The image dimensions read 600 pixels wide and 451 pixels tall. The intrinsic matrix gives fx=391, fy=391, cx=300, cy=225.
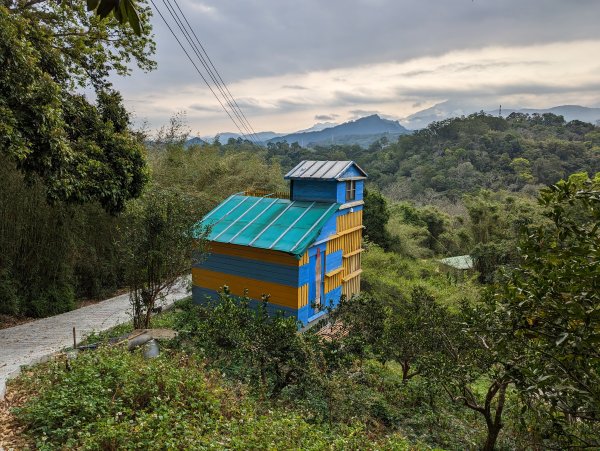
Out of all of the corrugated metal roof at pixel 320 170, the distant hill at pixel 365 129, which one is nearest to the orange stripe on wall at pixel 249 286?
the corrugated metal roof at pixel 320 170

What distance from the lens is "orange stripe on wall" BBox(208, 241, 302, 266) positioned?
9500 mm

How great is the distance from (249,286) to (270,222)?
1800 mm

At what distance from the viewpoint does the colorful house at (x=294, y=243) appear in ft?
31.6

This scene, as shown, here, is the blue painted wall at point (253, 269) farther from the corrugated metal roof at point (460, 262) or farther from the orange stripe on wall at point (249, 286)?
the corrugated metal roof at point (460, 262)

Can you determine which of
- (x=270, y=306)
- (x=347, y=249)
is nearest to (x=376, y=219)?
(x=347, y=249)

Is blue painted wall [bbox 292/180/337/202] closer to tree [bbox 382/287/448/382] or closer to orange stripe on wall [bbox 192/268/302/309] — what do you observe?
orange stripe on wall [bbox 192/268/302/309]

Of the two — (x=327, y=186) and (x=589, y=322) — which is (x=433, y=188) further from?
(x=589, y=322)

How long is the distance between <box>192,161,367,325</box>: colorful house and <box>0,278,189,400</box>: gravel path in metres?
1.86

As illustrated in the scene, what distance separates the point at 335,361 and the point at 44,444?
369 centimetres

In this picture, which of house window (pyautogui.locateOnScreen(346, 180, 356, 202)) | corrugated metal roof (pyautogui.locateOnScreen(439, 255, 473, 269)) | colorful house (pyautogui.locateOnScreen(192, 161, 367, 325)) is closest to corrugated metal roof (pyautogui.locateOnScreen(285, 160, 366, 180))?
colorful house (pyautogui.locateOnScreen(192, 161, 367, 325))

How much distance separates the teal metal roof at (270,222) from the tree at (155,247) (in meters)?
1.52

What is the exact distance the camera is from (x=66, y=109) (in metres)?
8.17

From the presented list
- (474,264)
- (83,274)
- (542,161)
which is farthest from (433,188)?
(83,274)

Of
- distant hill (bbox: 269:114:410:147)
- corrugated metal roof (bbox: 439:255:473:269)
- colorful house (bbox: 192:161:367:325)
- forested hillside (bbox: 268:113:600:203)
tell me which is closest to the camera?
colorful house (bbox: 192:161:367:325)
